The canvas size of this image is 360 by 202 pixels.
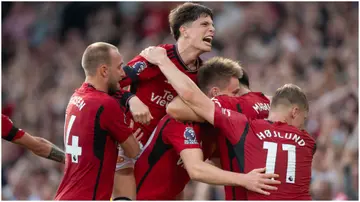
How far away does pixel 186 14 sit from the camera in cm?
688

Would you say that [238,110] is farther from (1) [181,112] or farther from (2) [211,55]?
(2) [211,55]

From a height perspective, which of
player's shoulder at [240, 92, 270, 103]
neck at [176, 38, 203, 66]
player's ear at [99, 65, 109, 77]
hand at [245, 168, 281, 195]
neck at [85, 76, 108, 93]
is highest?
neck at [176, 38, 203, 66]

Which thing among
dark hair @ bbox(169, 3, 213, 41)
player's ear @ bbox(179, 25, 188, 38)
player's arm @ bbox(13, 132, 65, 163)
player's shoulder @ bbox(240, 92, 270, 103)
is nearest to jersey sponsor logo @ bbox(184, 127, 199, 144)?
player's shoulder @ bbox(240, 92, 270, 103)

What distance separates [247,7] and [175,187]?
8433 mm

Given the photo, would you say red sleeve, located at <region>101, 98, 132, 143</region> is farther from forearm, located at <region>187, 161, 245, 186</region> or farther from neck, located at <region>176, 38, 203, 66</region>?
neck, located at <region>176, 38, 203, 66</region>

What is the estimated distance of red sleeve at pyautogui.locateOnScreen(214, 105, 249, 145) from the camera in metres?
5.82

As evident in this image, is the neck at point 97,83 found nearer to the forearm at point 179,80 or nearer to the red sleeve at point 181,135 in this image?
the forearm at point 179,80

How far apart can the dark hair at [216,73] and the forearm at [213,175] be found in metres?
0.77

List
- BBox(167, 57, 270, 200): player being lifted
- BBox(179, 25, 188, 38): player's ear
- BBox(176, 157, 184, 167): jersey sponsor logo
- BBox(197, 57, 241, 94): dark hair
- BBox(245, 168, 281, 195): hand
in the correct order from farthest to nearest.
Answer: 1. BBox(179, 25, 188, 38): player's ear
2. BBox(176, 157, 184, 167): jersey sponsor logo
3. BBox(197, 57, 241, 94): dark hair
4. BBox(167, 57, 270, 200): player being lifted
5. BBox(245, 168, 281, 195): hand

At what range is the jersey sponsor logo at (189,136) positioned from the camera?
5988 millimetres

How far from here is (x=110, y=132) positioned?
20.3 feet

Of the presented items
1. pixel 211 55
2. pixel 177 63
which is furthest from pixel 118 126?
pixel 211 55

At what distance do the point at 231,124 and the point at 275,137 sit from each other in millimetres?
322

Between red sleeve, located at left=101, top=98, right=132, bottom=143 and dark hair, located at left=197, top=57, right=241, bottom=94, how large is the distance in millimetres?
711
